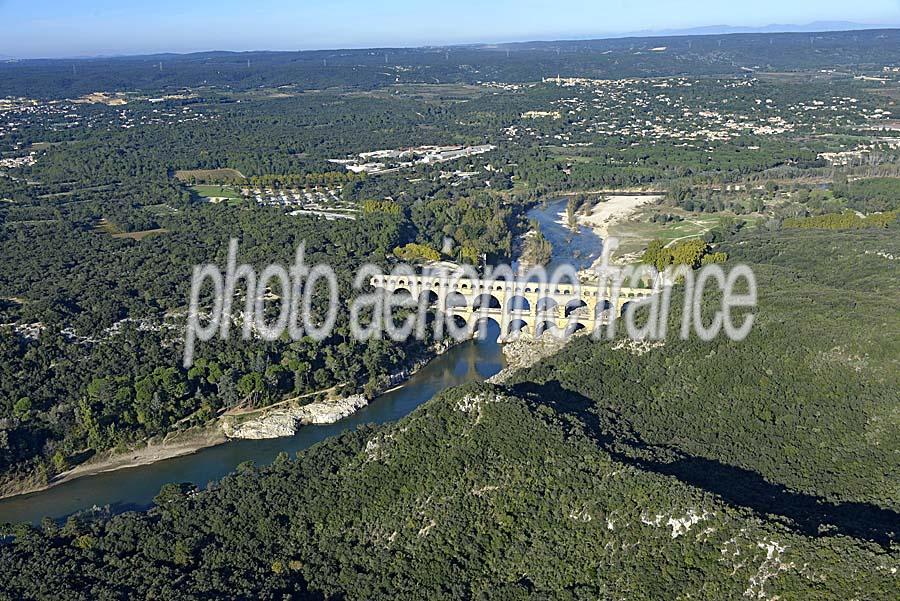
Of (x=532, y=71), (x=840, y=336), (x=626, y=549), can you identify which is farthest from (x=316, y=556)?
(x=532, y=71)

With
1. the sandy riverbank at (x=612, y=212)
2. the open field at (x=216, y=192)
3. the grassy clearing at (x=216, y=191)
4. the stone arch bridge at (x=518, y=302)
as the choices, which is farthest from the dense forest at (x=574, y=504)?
the grassy clearing at (x=216, y=191)

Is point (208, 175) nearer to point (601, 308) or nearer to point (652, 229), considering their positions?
point (652, 229)

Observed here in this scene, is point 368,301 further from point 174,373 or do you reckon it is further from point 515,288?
point 174,373

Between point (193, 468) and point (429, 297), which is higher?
point (429, 297)

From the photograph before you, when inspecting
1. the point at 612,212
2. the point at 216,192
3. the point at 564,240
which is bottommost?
the point at 564,240

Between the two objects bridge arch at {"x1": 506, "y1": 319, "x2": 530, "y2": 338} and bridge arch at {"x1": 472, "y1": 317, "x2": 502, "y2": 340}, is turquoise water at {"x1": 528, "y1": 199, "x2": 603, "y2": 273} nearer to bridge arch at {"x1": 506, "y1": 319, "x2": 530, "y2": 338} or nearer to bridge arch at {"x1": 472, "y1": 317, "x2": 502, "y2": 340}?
bridge arch at {"x1": 472, "y1": 317, "x2": 502, "y2": 340}

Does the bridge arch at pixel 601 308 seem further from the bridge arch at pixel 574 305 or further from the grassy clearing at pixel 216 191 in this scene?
the grassy clearing at pixel 216 191

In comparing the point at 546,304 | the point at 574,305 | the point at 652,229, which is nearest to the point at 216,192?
the point at 652,229
